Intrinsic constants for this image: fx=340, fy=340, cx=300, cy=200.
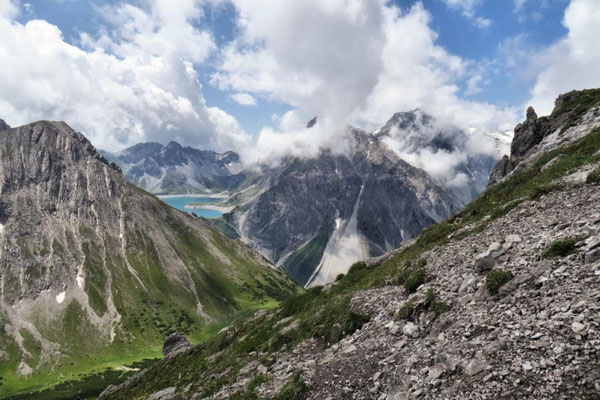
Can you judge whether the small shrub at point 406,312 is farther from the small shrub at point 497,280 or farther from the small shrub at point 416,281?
the small shrub at point 497,280

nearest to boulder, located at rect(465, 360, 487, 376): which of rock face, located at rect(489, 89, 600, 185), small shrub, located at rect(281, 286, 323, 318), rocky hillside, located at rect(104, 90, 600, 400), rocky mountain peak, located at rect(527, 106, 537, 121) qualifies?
rocky hillside, located at rect(104, 90, 600, 400)

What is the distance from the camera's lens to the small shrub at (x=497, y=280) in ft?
53.8

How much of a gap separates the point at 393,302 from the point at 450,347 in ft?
29.9

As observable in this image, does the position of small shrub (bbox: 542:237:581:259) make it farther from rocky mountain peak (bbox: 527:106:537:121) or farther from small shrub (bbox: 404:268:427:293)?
rocky mountain peak (bbox: 527:106:537:121)

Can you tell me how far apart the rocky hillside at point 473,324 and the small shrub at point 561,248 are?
0.07 m

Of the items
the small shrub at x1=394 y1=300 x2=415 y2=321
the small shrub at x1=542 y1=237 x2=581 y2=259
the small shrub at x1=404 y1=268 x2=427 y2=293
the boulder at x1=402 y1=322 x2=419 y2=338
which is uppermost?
the small shrub at x1=404 y1=268 x2=427 y2=293

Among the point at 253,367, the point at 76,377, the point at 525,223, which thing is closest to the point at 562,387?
the point at 525,223

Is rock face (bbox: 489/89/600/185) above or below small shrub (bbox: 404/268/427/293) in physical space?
above

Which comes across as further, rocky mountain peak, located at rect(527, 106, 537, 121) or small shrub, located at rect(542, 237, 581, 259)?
rocky mountain peak, located at rect(527, 106, 537, 121)

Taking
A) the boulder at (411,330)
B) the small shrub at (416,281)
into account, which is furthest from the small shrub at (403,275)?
the boulder at (411,330)

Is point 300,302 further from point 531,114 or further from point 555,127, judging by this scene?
point 531,114

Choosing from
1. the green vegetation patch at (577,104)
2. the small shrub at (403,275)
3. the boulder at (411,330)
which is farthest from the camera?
the green vegetation patch at (577,104)

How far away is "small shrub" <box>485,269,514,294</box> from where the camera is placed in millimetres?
16391

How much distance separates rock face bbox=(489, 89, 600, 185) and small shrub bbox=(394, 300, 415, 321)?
115 feet
